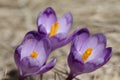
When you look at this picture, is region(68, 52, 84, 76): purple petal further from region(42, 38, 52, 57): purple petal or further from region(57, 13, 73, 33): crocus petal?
region(57, 13, 73, 33): crocus petal

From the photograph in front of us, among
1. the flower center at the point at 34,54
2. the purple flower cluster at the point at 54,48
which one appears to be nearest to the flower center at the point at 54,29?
the purple flower cluster at the point at 54,48

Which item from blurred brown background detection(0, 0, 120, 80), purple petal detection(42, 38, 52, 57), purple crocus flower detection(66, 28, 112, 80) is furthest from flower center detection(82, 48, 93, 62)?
blurred brown background detection(0, 0, 120, 80)

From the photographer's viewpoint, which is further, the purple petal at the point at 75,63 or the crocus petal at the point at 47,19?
the crocus petal at the point at 47,19

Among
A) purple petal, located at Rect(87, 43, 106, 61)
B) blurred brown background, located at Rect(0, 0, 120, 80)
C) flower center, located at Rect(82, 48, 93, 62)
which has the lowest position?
blurred brown background, located at Rect(0, 0, 120, 80)

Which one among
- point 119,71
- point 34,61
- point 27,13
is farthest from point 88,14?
point 34,61

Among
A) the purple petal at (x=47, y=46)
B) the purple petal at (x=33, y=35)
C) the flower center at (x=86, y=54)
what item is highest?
the purple petal at (x=33, y=35)

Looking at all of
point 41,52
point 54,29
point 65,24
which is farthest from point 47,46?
point 65,24

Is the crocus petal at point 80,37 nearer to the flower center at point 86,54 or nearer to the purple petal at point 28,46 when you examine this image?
the flower center at point 86,54
